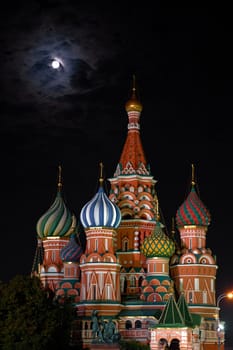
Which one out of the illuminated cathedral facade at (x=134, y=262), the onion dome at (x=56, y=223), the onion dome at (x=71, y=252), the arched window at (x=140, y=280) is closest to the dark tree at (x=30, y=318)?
the illuminated cathedral facade at (x=134, y=262)

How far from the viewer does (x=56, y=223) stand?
57219 millimetres

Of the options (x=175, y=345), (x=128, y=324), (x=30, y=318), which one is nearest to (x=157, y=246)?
(x=128, y=324)

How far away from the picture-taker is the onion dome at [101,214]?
5138 centimetres

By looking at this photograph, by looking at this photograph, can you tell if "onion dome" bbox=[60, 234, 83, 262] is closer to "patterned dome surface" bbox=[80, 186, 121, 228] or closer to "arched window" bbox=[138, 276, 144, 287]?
"patterned dome surface" bbox=[80, 186, 121, 228]

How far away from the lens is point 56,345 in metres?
41.5

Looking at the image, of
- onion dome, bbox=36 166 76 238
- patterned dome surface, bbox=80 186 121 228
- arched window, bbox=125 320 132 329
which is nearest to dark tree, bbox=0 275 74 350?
arched window, bbox=125 320 132 329

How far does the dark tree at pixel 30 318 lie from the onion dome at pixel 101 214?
30.3 ft

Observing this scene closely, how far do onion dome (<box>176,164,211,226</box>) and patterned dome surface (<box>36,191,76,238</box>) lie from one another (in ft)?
26.0

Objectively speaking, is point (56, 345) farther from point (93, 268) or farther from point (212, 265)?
point (212, 265)

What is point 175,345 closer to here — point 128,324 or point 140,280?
point 128,324

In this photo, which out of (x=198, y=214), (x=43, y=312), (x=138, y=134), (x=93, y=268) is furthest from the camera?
(x=138, y=134)

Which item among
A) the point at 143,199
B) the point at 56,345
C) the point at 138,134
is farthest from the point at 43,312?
the point at 138,134

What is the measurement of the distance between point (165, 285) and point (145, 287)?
128 cm

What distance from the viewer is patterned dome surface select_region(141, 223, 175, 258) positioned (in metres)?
51.8
